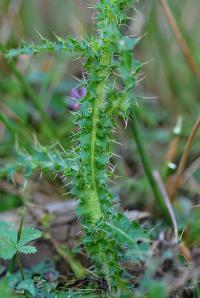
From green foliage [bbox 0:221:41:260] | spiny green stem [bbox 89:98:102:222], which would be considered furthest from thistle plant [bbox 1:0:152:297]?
green foliage [bbox 0:221:41:260]

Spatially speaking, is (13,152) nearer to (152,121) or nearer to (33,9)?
(152,121)

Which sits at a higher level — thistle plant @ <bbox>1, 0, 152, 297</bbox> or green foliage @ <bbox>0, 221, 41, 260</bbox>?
thistle plant @ <bbox>1, 0, 152, 297</bbox>

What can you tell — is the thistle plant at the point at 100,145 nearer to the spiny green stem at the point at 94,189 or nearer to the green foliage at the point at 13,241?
the spiny green stem at the point at 94,189

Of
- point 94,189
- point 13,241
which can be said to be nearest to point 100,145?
point 94,189

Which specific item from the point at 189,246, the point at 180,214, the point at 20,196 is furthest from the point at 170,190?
the point at 20,196

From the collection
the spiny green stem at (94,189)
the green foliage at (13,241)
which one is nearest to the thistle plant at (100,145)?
the spiny green stem at (94,189)

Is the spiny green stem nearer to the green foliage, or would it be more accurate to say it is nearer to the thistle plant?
the thistle plant

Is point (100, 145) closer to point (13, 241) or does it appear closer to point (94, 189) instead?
point (94, 189)
